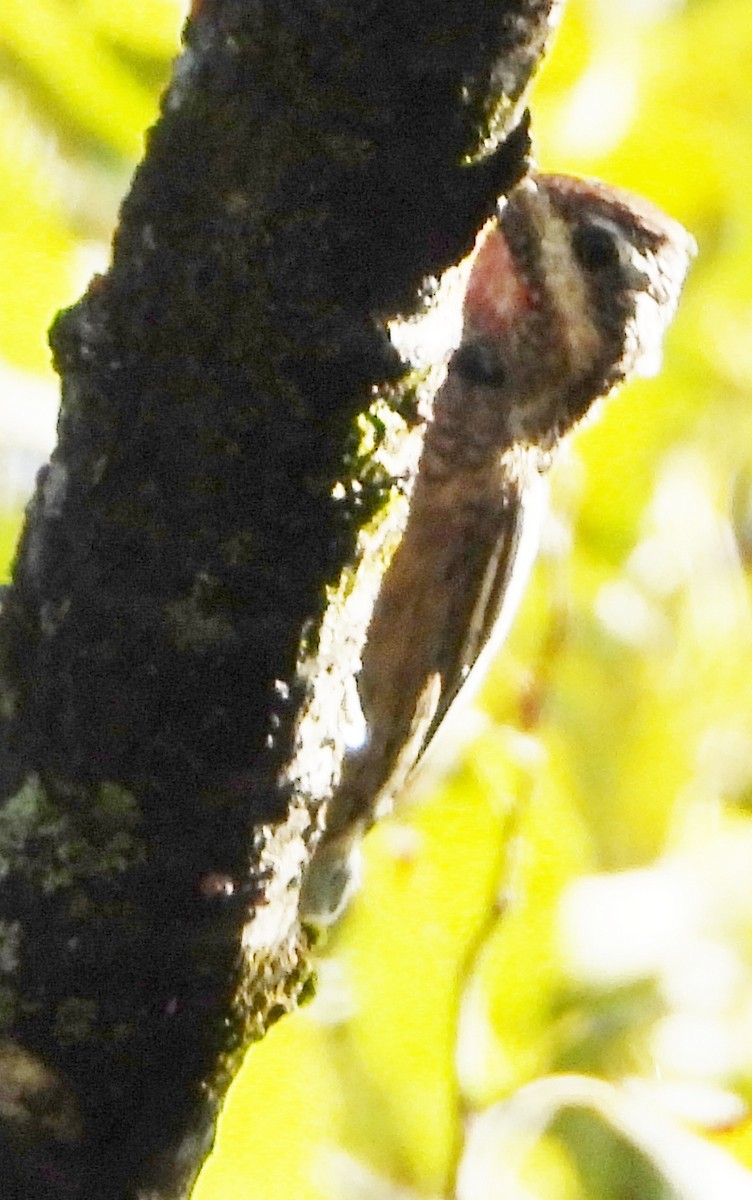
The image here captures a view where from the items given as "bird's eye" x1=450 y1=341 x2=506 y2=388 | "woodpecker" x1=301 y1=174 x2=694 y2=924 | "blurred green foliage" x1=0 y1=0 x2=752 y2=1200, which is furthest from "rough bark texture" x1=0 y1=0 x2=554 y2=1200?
"blurred green foliage" x1=0 y1=0 x2=752 y2=1200

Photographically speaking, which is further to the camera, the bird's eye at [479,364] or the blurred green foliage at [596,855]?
the blurred green foliage at [596,855]

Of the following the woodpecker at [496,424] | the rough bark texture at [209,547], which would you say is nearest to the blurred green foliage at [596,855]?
the woodpecker at [496,424]

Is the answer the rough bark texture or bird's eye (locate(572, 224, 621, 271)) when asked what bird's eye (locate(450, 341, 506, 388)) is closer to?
bird's eye (locate(572, 224, 621, 271))

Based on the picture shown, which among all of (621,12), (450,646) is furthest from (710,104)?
(450,646)

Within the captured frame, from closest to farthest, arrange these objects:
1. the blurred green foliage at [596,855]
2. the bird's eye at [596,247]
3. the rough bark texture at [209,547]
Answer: the rough bark texture at [209,547], the bird's eye at [596,247], the blurred green foliage at [596,855]

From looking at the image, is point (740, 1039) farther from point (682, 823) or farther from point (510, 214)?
point (510, 214)

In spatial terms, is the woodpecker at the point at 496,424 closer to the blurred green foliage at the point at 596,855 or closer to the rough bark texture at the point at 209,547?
the blurred green foliage at the point at 596,855

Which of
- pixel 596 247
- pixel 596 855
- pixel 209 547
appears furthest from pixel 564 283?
pixel 209 547
